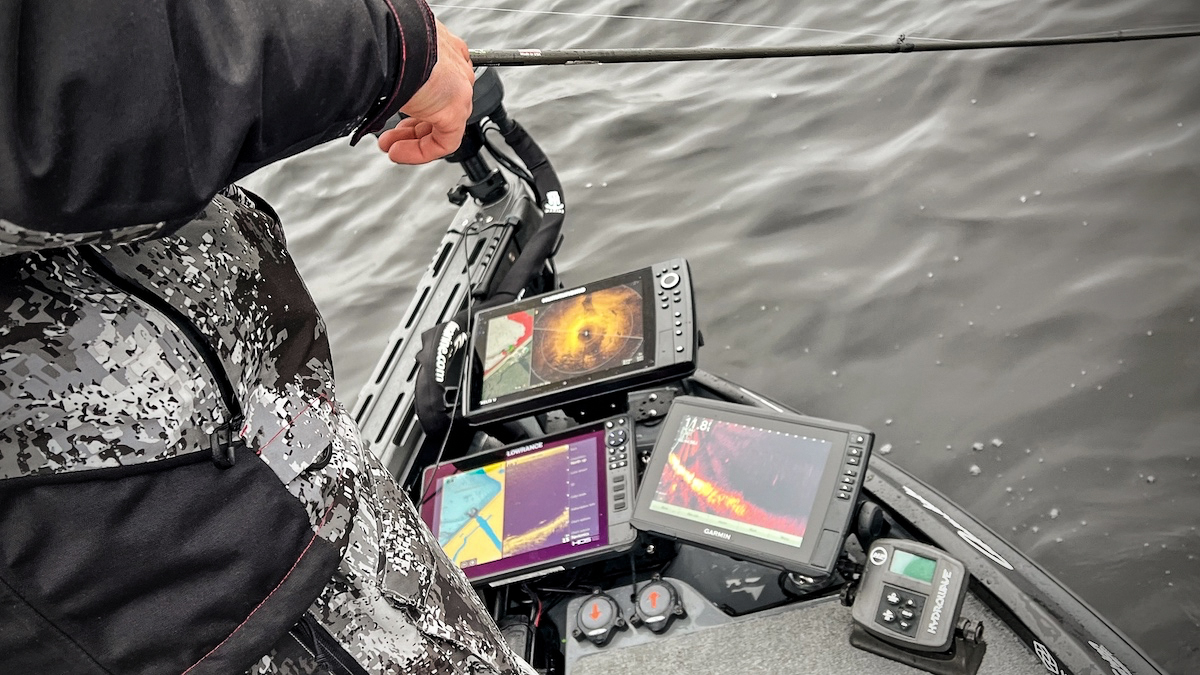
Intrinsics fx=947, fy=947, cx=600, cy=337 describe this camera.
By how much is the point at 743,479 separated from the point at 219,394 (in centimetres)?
105

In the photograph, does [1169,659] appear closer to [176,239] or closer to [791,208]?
[791,208]

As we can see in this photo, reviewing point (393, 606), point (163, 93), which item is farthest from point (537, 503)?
point (163, 93)

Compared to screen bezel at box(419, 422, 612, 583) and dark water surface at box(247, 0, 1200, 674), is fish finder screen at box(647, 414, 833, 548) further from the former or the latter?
dark water surface at box(247, 0, 1200, 674)

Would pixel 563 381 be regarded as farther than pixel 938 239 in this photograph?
No

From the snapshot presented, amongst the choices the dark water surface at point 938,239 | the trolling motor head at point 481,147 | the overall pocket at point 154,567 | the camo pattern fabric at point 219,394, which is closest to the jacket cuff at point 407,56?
the camo pattern fabric at point 219,394

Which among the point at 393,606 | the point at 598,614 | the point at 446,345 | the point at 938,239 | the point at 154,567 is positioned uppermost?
the point at 154,567

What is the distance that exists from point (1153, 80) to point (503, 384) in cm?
229

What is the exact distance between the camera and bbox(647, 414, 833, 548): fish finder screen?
162cm

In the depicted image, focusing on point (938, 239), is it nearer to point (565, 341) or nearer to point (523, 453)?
point (565, 341)

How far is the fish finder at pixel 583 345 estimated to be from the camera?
6.32 feet

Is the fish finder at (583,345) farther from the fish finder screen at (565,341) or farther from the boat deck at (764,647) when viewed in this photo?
the boat deck at (764,647)

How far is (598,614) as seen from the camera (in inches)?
69.4

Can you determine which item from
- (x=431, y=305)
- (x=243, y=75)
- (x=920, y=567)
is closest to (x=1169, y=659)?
(x=920, y=567)

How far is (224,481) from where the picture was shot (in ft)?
2.87
